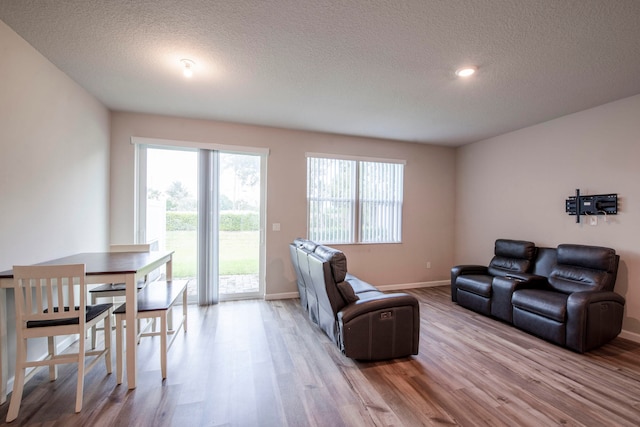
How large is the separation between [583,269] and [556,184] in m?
1.25

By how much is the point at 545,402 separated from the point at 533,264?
7.95 feet

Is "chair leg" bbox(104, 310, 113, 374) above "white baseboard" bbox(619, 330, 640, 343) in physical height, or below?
above

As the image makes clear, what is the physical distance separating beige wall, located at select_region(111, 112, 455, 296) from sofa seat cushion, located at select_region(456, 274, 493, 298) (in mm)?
1187

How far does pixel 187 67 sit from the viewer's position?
2.50 metres

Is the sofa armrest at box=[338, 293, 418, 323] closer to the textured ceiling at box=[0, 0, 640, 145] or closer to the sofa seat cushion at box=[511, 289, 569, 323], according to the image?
the sofa seat cushion at box=[511, 289, 569, 323]

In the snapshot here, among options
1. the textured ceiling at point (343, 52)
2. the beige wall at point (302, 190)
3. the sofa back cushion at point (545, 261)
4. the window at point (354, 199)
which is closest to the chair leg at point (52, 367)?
the beige wall at point (302, 190)

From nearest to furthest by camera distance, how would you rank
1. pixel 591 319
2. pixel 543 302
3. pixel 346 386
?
pixel 346 386 < pixel 591 319 < pixel 543 302

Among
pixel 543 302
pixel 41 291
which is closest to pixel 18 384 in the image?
pixel 41 291

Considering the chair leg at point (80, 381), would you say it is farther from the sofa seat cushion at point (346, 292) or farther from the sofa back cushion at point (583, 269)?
the sofa back cushion at point (583, 269)

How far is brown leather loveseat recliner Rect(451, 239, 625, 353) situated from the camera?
271 cm

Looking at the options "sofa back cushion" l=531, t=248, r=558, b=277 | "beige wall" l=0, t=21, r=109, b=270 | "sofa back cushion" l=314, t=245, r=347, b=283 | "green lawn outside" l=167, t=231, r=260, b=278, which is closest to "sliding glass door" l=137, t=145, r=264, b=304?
"green lawn outside" l=167, t=231, r=260, b=278

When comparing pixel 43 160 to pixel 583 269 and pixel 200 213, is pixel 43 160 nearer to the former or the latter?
pixel 200 213

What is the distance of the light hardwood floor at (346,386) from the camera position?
179 centimetres

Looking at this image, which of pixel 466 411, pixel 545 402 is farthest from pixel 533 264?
pixel 466 411
